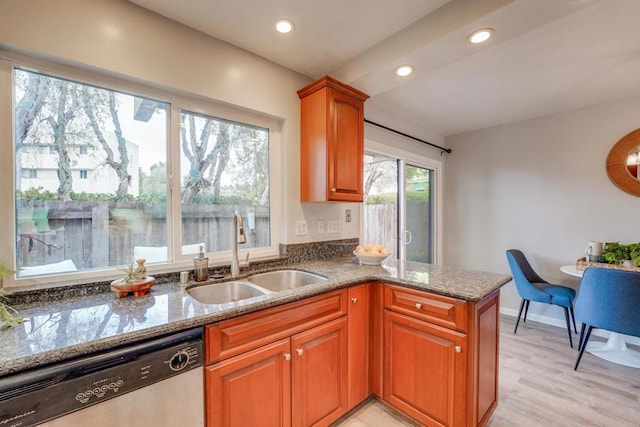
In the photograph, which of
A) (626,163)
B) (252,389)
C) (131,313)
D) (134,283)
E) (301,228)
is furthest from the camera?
(626,163)

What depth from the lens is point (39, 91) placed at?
1.35 metres

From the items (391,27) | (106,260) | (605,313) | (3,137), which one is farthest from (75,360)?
(605,313)

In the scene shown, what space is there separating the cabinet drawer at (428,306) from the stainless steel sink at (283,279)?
502 mm

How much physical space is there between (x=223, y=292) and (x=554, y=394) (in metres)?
2.42

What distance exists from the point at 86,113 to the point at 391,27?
1.82 m

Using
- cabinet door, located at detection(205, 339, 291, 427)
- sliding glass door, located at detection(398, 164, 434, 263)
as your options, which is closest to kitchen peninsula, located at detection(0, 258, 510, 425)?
cabinet door, located at detection(205, 339, 291, 427)

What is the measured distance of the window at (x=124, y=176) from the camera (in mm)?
1330

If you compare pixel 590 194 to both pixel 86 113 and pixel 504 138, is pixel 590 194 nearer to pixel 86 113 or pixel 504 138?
pixel 504 138

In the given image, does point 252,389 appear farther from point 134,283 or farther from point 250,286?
point 134,283

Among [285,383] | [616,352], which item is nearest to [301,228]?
[285,383]

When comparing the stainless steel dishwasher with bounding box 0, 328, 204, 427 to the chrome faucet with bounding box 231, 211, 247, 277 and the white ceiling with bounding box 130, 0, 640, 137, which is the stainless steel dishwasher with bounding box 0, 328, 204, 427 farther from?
the white ceiling with bounding box 130, 0, 640, 137

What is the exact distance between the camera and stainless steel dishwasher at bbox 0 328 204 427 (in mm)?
775

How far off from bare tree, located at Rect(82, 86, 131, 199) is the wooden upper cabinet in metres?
1.18

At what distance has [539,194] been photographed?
3264mm
